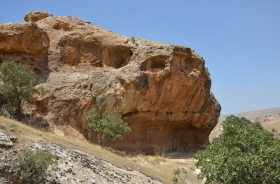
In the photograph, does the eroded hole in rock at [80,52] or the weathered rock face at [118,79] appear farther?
the eroded hole in rock at [80,52]

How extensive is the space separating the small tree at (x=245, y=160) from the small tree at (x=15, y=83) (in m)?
14.2

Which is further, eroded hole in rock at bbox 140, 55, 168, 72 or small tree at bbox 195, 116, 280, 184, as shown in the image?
eroded hole in rock at bbox 140, 55, 168, 72

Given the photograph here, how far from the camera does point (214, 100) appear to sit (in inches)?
1449

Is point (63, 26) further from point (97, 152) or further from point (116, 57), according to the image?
point (97, 152)

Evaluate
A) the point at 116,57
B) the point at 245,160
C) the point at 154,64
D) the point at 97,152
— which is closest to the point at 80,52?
the point at 116,57

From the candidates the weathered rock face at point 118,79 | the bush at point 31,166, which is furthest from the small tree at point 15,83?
the bush at point 31,166

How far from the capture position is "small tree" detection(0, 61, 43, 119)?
21.3 m

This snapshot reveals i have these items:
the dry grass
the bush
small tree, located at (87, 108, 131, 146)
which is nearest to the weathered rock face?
small tree, located at (87, 108, 131, 146)

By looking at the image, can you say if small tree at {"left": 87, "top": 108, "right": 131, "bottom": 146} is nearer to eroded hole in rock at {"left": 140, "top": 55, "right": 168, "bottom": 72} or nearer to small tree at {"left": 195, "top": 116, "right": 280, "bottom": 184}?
eroded hole in rock at {"left": 140, "top": 55, "right": 168, "bottom": 72}

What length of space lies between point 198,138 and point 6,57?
23746 mm

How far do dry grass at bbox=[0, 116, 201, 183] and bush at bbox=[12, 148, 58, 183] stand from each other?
6.07 ft

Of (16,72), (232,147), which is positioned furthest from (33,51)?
(232,147)

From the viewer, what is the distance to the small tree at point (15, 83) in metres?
21.3

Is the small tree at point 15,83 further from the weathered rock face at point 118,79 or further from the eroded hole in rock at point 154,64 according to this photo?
the eroded hole in rock at point 154,64
